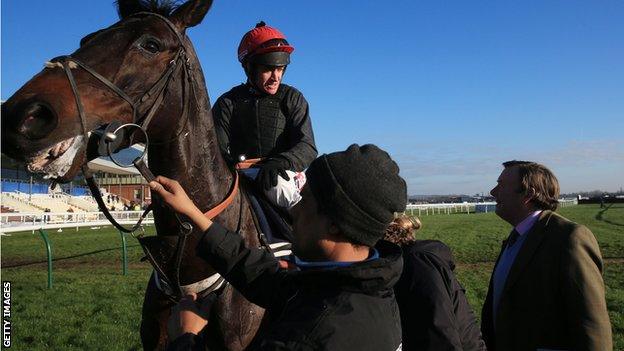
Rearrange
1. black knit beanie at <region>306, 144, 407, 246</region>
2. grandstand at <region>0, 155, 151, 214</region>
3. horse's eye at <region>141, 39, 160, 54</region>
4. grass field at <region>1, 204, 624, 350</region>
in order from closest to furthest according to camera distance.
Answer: black knit beanie at <region>306, 144, 407, 246</region>, horse's eye at <region>141, 39, 160, 54</region>, grass field at <region>1, 204, 624, 350</region>, grandstand at <region>0, 155, 151, 214</region>

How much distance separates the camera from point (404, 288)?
8.86 ft

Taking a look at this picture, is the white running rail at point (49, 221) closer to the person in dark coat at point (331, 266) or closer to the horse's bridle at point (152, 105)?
the horse's bridle at point (152, 105)

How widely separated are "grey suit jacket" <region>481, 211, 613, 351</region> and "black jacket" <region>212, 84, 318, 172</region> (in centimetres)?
163

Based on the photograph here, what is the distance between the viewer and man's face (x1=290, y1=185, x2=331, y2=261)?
1.66 m

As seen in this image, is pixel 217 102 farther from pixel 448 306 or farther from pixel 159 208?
pixel 448 306

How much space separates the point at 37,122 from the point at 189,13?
994 mm

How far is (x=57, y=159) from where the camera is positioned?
2.01m

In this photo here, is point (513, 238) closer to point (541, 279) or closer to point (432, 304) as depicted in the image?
point (541, 279)

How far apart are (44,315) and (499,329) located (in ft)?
21.4

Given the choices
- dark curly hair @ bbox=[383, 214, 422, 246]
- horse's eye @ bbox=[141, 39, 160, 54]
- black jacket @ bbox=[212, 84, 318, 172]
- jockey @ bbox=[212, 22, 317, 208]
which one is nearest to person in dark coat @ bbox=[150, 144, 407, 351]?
horse's eye @ bbox=[141, 39, 160, 54]

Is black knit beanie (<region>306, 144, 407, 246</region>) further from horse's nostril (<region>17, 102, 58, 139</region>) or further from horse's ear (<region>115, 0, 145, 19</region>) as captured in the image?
horse's ear (<region>115, 0, 145, 19</region>)

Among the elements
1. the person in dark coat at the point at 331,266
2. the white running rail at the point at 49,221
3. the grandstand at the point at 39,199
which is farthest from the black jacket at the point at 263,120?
the grandstand at the point at 39,199

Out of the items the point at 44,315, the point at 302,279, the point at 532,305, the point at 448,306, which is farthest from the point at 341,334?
the point at 44,315

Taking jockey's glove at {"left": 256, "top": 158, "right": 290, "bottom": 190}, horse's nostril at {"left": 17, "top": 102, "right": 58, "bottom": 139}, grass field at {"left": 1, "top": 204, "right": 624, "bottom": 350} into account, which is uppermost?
horse's nostril at {"left": 17, "top": 102, "right": 58, "bottom": 139}
